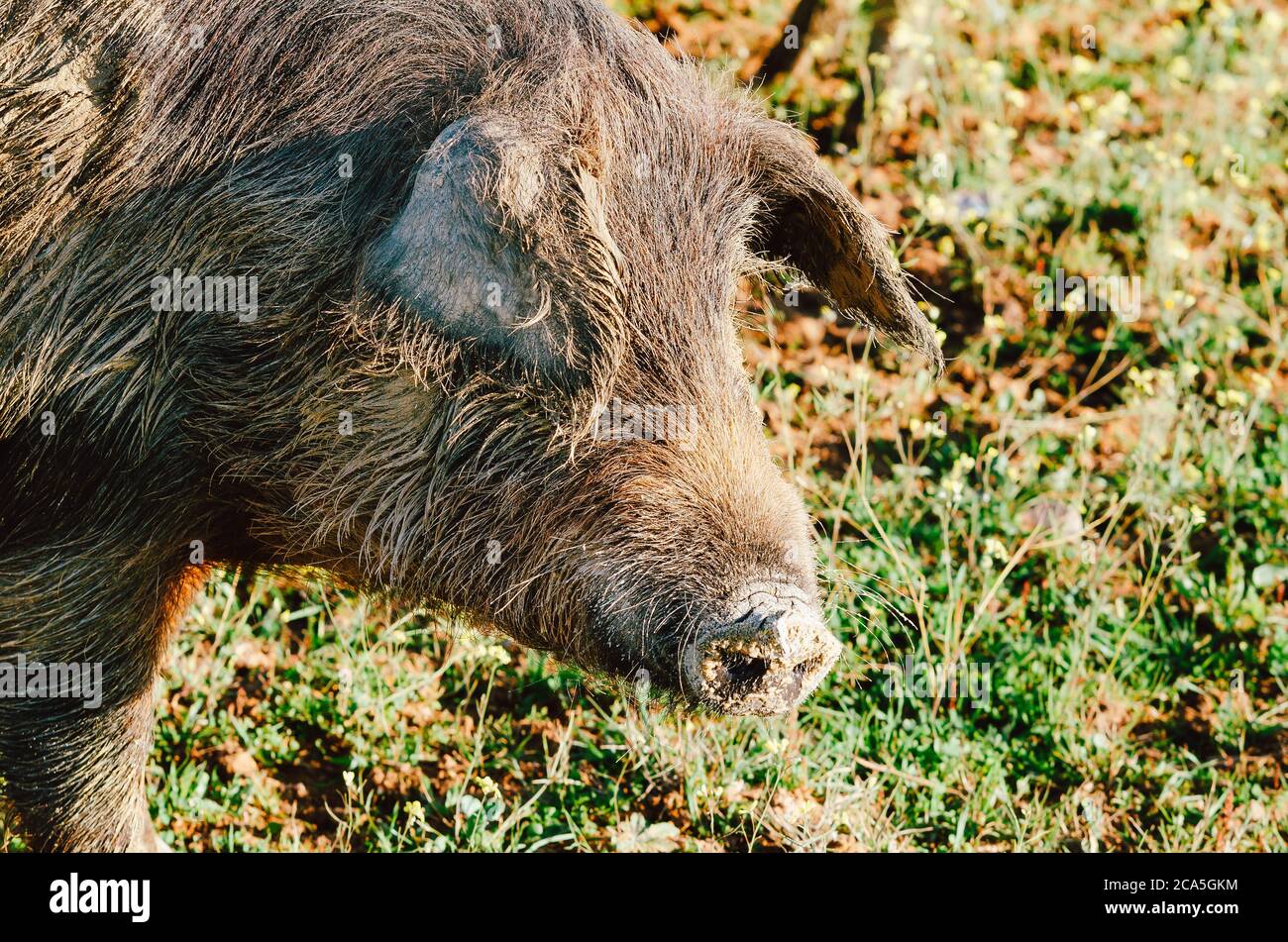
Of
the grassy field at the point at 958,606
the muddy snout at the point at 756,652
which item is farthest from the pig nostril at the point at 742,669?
the grassy field at the point at 958,606

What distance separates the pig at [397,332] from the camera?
3395 millimetres

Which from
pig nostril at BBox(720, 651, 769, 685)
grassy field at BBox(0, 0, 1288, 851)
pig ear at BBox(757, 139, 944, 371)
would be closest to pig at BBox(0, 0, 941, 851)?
pig nostril at BBox(720, 651, 769, 685)

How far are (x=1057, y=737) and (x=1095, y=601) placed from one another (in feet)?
1.67

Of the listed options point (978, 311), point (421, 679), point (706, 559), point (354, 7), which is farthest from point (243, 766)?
point (978, 311)

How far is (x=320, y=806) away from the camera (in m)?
4.67

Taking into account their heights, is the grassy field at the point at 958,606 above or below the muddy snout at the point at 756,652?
below

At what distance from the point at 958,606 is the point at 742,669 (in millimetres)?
2061

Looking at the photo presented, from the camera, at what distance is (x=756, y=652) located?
10.8 feet

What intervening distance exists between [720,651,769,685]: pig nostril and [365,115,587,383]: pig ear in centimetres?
75

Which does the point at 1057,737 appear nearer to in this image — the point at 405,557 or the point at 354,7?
the point at 405,557

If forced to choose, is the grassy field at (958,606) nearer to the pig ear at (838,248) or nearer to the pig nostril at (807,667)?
the pig ear at (838,248)

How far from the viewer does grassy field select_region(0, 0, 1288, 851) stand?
15.4 ft

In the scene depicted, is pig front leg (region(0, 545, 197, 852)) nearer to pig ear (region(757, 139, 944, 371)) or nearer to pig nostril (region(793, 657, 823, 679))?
pig nostril (region(793, 657, 823, 679))

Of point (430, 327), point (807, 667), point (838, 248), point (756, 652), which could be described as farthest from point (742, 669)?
point (838, 248)
